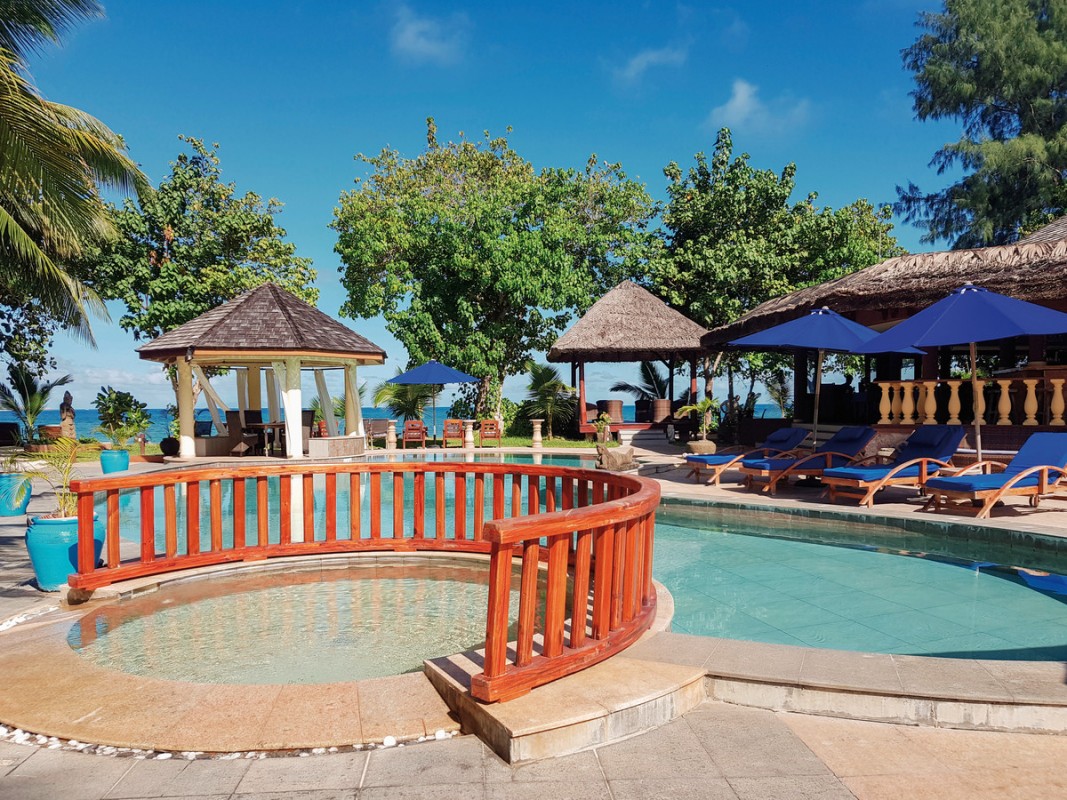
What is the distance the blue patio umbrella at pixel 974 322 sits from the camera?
8203 millimetres

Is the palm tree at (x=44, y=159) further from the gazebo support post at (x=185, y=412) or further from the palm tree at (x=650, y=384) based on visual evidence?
the palm tree at (x=650, y=384)

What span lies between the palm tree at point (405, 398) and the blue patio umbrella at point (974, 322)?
15957 millimetres

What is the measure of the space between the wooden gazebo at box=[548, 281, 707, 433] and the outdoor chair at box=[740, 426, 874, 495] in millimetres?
9812

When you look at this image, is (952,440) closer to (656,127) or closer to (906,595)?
(906,595)

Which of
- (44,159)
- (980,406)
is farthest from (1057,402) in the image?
(44,159)

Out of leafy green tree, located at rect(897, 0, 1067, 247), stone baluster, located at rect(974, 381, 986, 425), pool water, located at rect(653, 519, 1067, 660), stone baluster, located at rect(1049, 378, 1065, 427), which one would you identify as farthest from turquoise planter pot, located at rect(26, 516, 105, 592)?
leafy green tree, located at rect(897, 0, 1067, 247)

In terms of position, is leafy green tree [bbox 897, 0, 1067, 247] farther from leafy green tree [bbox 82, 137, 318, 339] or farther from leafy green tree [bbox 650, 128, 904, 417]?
leafy green tree [bbox 82, 137, 318, 339]

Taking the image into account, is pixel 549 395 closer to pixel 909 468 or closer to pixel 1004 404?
pixel 1004 404

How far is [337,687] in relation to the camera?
3162mm

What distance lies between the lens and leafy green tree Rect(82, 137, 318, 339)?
21.6 metres

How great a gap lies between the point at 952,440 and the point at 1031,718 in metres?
7.26

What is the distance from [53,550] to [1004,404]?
11.9 meters

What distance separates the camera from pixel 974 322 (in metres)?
8.48

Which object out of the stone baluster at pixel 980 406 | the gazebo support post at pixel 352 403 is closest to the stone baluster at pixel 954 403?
the stone baluster at pixel 980 406
